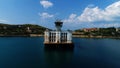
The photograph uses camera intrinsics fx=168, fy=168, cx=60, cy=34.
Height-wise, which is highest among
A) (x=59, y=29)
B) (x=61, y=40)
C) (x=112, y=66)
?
(x=59, y=29)

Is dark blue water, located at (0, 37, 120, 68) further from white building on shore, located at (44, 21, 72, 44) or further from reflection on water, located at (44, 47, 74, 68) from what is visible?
white building on shore, located at (44, 21, 72, 44)

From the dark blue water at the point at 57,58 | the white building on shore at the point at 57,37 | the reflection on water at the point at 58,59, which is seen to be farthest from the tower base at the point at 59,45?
the reflection on water at the point at 58,59

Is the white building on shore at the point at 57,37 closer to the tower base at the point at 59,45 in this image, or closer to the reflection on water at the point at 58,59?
the tower base at the point at 59,45

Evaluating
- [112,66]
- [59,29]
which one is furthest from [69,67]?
Result: [59,29]

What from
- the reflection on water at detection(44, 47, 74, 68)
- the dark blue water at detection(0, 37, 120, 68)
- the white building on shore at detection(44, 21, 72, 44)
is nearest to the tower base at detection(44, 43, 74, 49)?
the white building on shore at detection(44, 21, 72, 44)

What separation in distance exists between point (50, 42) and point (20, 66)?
43.1 metres

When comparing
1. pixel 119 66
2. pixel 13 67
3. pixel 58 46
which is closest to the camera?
pixel 13 67

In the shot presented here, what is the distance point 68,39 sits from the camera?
8612cm

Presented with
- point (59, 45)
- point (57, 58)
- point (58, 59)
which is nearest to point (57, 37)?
point (59, 45)

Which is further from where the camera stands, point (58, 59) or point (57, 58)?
point (57, 58)

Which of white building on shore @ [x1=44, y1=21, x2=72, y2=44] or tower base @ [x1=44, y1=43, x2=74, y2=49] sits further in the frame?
white building on shore @ [x1=44, y1=21, x2=72, y2=44]

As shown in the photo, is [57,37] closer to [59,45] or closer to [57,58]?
[59,45]

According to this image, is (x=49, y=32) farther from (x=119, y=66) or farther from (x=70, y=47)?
(x=119, y=66)

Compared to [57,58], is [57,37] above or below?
above
